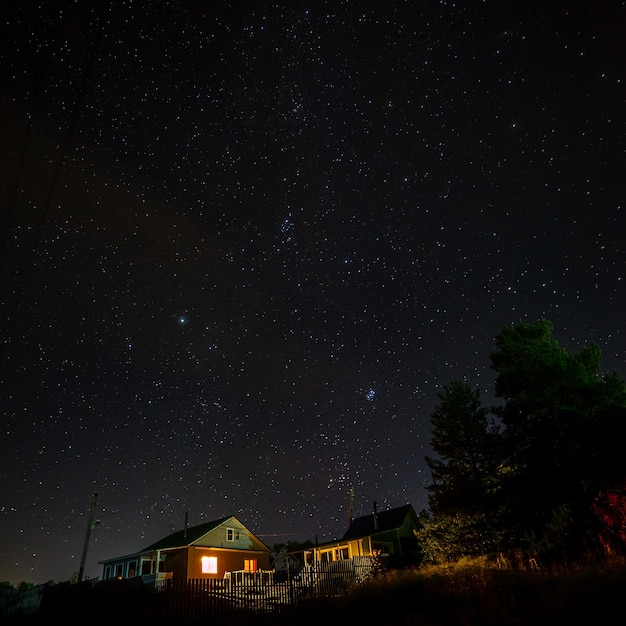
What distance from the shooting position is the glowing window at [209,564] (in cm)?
3791

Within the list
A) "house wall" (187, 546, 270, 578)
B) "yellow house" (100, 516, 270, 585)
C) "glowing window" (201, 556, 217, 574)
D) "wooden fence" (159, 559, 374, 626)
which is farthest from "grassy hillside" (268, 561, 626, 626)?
"glowing window" (201, 556, 217, 574)

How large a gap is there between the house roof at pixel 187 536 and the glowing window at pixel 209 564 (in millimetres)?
1980

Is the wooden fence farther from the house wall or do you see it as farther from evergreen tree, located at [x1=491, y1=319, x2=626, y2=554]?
the house wall

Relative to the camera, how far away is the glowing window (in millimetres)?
37906

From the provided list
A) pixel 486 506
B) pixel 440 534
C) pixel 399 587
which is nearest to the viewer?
pixel 399 587

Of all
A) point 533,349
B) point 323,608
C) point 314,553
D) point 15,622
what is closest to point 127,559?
point 314,553

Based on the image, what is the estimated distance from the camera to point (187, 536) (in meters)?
41.2

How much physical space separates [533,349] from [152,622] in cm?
1849

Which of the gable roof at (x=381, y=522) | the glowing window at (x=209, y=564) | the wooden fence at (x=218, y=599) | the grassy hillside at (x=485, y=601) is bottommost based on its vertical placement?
the grassy hillside at (x=485, y=601)

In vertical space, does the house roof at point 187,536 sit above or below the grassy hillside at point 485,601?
above

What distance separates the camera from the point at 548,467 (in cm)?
1803

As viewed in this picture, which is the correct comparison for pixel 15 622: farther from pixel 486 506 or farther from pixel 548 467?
pixel 548 467

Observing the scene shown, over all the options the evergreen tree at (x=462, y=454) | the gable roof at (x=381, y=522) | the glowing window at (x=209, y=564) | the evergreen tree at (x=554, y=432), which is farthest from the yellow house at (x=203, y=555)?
the evergreen tree at (x=554, y=432)

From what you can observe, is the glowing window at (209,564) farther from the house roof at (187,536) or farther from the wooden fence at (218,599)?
the wooden fence at (218,599)
